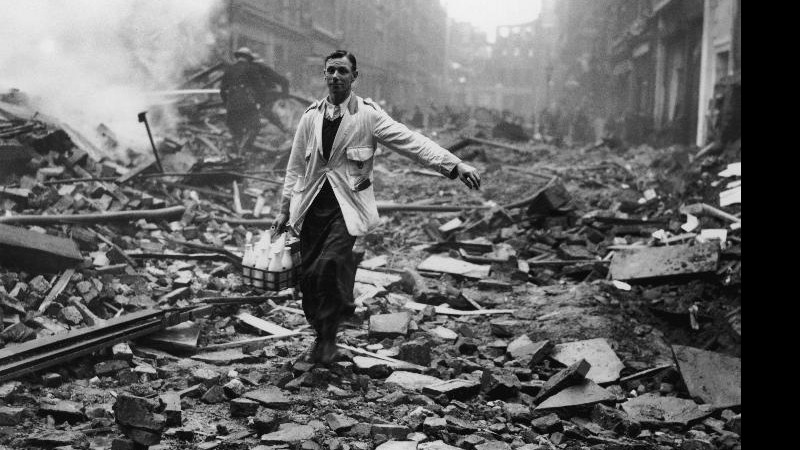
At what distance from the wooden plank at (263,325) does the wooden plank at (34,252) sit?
167 cm

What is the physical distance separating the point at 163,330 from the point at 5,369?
1234 mm

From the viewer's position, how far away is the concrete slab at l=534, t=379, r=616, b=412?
163 inches

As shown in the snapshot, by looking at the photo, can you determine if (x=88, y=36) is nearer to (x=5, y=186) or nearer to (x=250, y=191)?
(x=250, y=191)

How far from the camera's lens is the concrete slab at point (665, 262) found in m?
6.79

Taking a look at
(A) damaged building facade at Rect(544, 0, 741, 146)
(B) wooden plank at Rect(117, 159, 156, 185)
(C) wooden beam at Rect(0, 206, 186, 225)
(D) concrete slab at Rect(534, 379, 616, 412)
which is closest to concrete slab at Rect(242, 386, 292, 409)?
(D) concrete slab at Rect(534, 379, 616, 412)

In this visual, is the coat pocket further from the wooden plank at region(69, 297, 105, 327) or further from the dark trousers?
the wooden plank at region(69, 297, 105, 327)

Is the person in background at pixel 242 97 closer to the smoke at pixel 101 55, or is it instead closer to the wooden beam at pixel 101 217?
the smoke at pixel 101 55

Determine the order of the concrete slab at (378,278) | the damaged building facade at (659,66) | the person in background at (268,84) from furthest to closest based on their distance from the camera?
the damaged building facade at (659,66) → the person in background at (268,84) → the concrete slab at (378,278)

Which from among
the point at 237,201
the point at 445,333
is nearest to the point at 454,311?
the point at 445,333

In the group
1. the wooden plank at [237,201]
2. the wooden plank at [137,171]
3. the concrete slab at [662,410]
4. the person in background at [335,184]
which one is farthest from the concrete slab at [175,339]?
the wooden plank at [237,201]

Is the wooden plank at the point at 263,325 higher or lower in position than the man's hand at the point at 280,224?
lower

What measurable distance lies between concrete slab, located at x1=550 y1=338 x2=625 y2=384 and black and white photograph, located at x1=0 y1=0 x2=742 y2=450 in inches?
0.8

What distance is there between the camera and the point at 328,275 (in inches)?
179

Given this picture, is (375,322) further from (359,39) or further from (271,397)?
(359,39)
